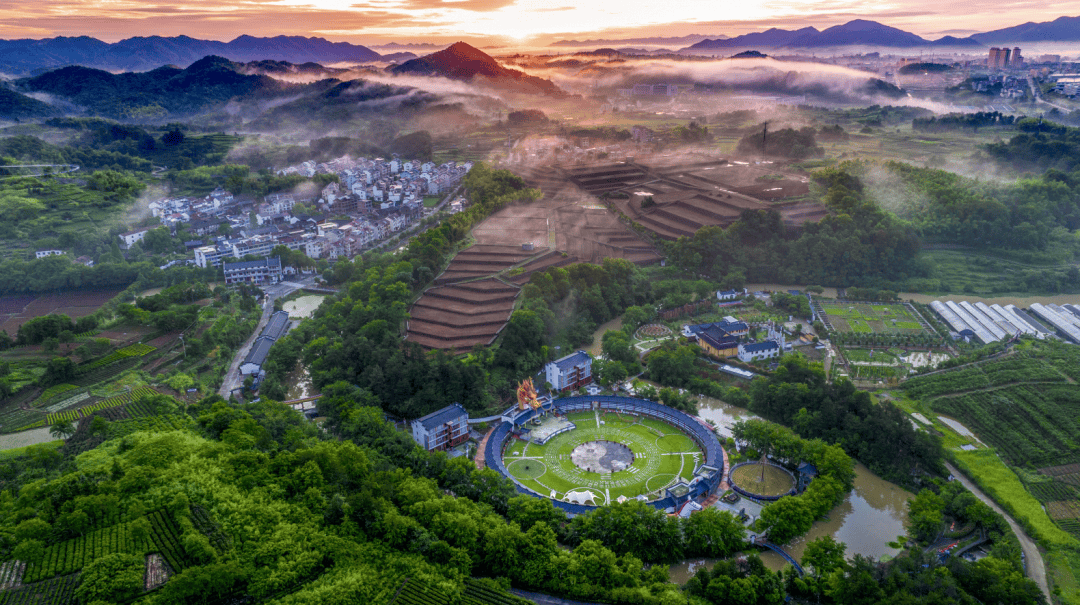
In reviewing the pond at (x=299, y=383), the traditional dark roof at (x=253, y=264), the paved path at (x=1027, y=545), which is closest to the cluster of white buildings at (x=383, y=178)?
the traditional dark roof at (x=253, y=264)

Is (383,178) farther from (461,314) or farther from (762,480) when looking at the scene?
(762,480)

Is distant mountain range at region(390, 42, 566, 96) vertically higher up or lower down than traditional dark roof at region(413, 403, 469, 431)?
higher up

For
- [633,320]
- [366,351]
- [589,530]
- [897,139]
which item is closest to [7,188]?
[366,351]

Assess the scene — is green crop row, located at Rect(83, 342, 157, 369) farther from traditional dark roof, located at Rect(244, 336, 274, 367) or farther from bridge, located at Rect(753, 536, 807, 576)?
bridge, located at Rect(753, 536, 807, 576)

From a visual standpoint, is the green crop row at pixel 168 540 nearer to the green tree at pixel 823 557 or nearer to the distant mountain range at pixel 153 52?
the green tree at pixel 823 557

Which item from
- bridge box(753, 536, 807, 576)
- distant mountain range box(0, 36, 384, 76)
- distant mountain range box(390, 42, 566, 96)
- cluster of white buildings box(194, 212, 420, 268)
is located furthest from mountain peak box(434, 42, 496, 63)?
bridge box(753, 536, 807, 576)

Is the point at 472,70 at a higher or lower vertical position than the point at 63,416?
higher

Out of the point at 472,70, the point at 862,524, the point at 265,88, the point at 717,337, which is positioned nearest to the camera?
the point at 862,524

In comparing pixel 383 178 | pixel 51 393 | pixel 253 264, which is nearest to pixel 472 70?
pixel 383 178
